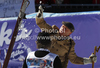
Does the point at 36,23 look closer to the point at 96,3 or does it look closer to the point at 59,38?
the point at 59,38

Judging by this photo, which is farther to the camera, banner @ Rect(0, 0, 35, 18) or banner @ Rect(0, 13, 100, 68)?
banner @ Rect(0, 0, 35, 18)

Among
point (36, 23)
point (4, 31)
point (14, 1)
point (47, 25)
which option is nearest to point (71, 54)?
point (47, 25)

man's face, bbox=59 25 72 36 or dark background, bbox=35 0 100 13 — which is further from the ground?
man's face, bbox=59 25 72 36

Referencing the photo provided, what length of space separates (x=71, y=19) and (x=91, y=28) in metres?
0.45

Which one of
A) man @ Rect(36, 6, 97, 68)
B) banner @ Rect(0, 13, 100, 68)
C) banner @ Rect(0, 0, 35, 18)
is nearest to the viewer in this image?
man @ Rect(36, 6, 97, 68)

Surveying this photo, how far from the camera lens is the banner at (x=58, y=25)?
13.7 feet

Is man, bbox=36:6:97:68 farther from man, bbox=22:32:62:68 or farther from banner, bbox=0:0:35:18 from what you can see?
banner, bbox=0:0:35:18

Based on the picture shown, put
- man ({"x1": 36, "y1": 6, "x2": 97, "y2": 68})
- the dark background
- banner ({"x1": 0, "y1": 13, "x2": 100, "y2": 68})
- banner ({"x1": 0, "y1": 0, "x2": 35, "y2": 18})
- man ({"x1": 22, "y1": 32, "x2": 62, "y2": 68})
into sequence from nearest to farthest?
man ({"x1": 22, "y1": 32, "x2": 62, "y2": 68})
man ({"x1": 36, "y1": 6, "x2": 97, "y2": 68})
banner ({"x1": 0, "y1": 13, "x2": 100, "y2": 68})
banner ({"x1": 0, "y1": 0, "x2": 35, "y2": 18})
the dark background

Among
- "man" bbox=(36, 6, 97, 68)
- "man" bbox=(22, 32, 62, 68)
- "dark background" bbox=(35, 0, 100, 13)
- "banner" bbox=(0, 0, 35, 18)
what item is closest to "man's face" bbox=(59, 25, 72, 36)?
"man" bbox=(36, 6, 97, 68)

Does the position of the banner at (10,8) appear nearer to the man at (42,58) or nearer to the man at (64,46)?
the man at (64,46)

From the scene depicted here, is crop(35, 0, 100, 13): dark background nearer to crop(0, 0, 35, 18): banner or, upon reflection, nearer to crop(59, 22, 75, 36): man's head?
crop(0, 0, 35, 18): banner

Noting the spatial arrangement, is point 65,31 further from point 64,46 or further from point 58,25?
point 58,25

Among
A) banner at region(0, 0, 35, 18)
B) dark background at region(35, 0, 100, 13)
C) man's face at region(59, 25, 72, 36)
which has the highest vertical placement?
man's face at region(59, 25, 72, 36)

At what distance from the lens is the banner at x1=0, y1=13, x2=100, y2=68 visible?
4.19 metres
